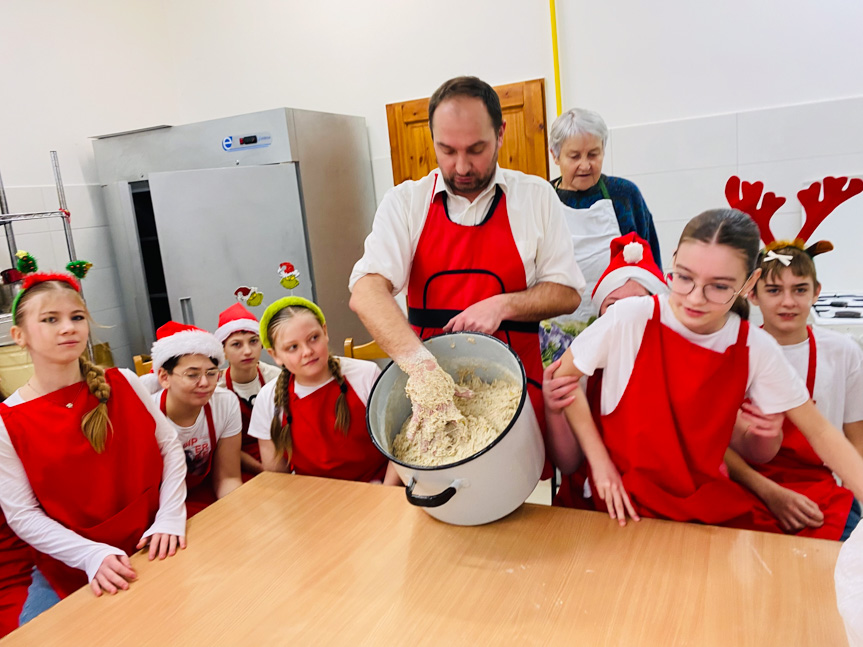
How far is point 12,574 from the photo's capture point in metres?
1.38

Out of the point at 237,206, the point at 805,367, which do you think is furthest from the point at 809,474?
the point at 237,206

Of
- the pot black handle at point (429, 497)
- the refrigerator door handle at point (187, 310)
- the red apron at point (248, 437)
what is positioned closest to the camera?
the pot black handle at point (429, 497)

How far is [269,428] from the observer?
5.25ft

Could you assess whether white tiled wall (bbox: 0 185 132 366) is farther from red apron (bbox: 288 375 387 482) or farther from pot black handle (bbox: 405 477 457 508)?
pot black handle (bbox: 405 477 457 508)

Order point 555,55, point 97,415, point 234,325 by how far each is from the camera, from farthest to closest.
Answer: point 555,55 → point 234,325 → point 97,415

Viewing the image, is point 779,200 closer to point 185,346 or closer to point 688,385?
point 688,385

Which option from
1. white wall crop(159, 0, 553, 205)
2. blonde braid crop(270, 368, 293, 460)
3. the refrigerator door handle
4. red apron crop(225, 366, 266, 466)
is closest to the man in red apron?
blonde braid crop(270, 368, 293, 460)

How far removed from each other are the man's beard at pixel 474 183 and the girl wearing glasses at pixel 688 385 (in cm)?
47

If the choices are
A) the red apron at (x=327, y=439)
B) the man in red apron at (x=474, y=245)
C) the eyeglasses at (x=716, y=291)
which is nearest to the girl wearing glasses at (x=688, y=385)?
the eyeglasses at (x=716, y=291)

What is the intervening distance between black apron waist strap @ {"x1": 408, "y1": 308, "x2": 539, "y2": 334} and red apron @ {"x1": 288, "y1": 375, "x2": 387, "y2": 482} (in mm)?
273

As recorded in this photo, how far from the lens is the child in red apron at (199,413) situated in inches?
65.2

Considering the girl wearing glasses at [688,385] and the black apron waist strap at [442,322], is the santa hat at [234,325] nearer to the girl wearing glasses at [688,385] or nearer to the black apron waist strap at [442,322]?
the black apron waist strap at [442,322]

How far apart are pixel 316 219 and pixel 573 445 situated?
2135 millimetres

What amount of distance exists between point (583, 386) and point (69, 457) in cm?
110
